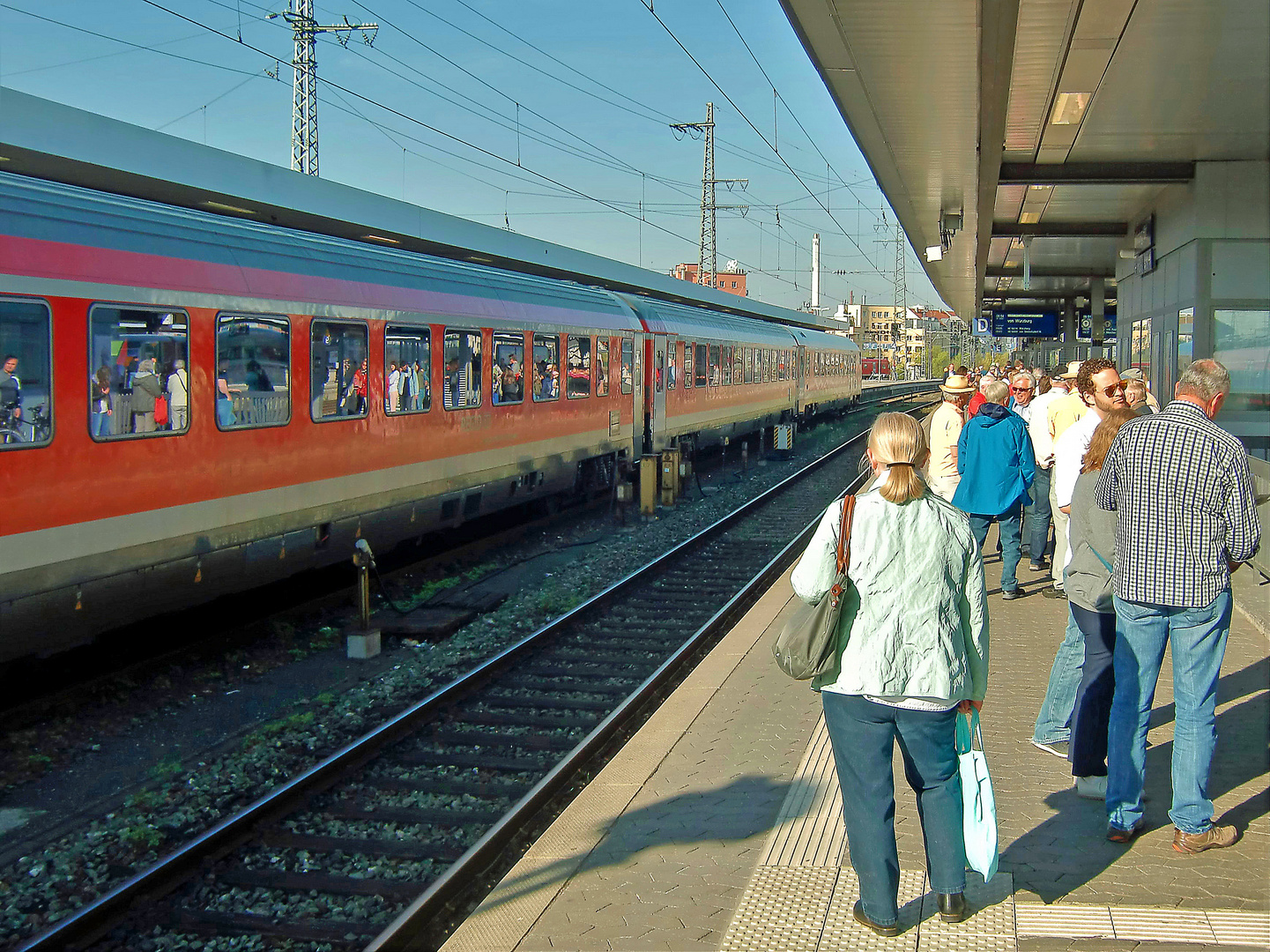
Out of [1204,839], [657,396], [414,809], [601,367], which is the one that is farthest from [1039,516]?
[657,396]

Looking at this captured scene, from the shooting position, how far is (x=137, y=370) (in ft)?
25.0

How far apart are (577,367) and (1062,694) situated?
436 inches

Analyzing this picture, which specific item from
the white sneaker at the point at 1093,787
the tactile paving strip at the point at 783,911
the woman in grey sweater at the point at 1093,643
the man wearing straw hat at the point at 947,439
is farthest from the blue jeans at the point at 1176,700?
the man wearing straw hat at the point at 947,439

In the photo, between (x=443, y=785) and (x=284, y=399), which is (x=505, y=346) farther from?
(x=443, y=785)

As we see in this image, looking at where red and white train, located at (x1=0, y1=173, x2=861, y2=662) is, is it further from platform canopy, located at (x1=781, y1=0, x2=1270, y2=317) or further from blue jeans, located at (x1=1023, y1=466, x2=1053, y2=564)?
blue jeans, located at (x1=1023, y1=466, x2=1053, y2=564)

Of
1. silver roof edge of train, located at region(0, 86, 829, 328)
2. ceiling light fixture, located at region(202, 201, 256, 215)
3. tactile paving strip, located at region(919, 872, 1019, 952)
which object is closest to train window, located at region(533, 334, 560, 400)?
silver roof edge of train, located at region(0, 86, 829, 328)

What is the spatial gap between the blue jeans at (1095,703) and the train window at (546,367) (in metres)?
10.1

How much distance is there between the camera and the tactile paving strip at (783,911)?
371 centimetres

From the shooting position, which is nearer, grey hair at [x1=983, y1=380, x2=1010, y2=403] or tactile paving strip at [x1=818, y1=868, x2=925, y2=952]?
tactile paving strip at [x1=818, y1=868, x2=925, y2=952]

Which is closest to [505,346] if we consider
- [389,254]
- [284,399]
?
[389,254]

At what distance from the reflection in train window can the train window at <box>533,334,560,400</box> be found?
409cm

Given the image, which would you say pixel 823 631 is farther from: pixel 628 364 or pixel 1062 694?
pixel 628 364

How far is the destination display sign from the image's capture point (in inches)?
1556

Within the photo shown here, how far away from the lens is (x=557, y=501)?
16281mm
